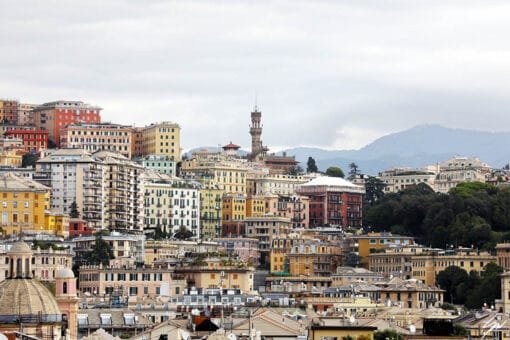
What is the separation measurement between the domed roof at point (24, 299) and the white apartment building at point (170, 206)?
12368 centimetres

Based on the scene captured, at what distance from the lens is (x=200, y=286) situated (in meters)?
141

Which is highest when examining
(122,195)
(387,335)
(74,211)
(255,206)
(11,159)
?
(11,159)

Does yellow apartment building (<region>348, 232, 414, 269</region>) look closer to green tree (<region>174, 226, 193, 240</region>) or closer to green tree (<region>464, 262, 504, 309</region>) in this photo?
green tree (<region>174, 226, 193, 240</region>)

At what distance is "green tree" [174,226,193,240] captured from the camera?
17838cm

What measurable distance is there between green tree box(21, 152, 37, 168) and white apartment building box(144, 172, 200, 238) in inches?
424

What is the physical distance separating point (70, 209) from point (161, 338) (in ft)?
312

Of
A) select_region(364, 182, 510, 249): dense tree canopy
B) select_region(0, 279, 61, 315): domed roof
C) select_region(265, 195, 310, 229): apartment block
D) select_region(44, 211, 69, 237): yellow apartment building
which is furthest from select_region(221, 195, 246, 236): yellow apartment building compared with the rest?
select_region(0, 279, 61, 315): domed roof

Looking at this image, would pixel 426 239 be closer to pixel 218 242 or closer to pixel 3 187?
pixel 218 242

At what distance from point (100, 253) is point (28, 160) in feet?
125

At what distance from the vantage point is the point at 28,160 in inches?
7392

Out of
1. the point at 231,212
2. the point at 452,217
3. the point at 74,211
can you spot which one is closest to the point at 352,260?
the point at 452,217

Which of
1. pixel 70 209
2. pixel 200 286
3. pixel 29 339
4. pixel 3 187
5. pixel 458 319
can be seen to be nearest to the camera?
pixel 29 339

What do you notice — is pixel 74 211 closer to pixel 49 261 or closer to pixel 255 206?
pixel 255 206

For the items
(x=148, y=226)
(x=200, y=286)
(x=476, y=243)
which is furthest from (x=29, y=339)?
(x=148, y=226)
